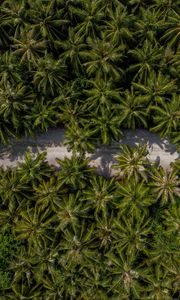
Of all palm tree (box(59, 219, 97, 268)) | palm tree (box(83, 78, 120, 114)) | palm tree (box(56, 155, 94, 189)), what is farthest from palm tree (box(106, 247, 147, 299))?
palm tree (box(83, 78, 120, 114))

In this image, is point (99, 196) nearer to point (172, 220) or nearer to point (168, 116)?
point (172, 220)

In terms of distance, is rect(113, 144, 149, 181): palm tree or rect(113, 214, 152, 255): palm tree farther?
rect(113, 144, 149, 181): palm tree

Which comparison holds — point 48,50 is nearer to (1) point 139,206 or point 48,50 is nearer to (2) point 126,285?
(1) point 139,206

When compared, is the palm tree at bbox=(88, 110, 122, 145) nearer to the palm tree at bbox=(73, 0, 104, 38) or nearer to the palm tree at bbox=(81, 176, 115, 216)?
the palm tree at bbox=(81, 176, 115, 216)

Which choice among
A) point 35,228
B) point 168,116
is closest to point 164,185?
point 168,116

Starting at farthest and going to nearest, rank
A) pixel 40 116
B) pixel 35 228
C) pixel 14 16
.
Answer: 1. pixel 40 116
2. pixel 14 16
3. pixel 35 228

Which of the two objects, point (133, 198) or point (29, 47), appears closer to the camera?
point (133, 198)
